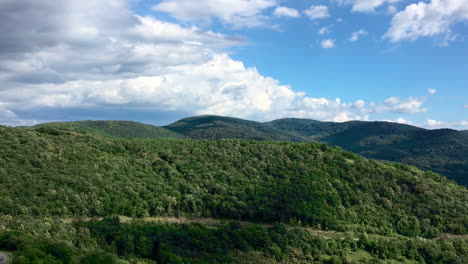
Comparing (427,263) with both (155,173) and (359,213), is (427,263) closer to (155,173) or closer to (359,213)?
(359,213)

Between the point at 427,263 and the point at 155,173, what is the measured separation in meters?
72.1

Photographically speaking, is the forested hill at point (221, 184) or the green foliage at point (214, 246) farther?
the forested hill at point (221, 184)

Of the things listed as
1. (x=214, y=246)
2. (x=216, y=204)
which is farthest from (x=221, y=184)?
(x=214, y=246)

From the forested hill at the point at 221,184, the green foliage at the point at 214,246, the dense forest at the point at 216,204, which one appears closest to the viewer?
the green foliage at the point at 214,246

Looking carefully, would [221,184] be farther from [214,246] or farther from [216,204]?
[214,246]

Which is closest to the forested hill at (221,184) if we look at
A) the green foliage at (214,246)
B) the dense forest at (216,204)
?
the dense forest at (216,204)

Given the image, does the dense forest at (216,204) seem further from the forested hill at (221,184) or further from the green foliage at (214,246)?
the forested hill at (221,184)

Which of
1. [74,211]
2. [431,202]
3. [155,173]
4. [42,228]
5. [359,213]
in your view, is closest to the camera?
[42,228]

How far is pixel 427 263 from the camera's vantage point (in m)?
90.4

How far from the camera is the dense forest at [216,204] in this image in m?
63.2

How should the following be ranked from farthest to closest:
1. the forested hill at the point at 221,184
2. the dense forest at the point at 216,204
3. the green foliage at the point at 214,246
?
the forested hill at the point at 221,184, the dense forest at the point at 216,204, the green foliage at the point at 214,246

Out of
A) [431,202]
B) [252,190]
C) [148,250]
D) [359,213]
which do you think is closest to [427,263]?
[359,213]

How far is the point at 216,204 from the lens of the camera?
103m

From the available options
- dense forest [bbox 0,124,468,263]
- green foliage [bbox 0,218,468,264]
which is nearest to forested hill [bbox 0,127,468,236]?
dense forest [bbox 0,124,468,263]
